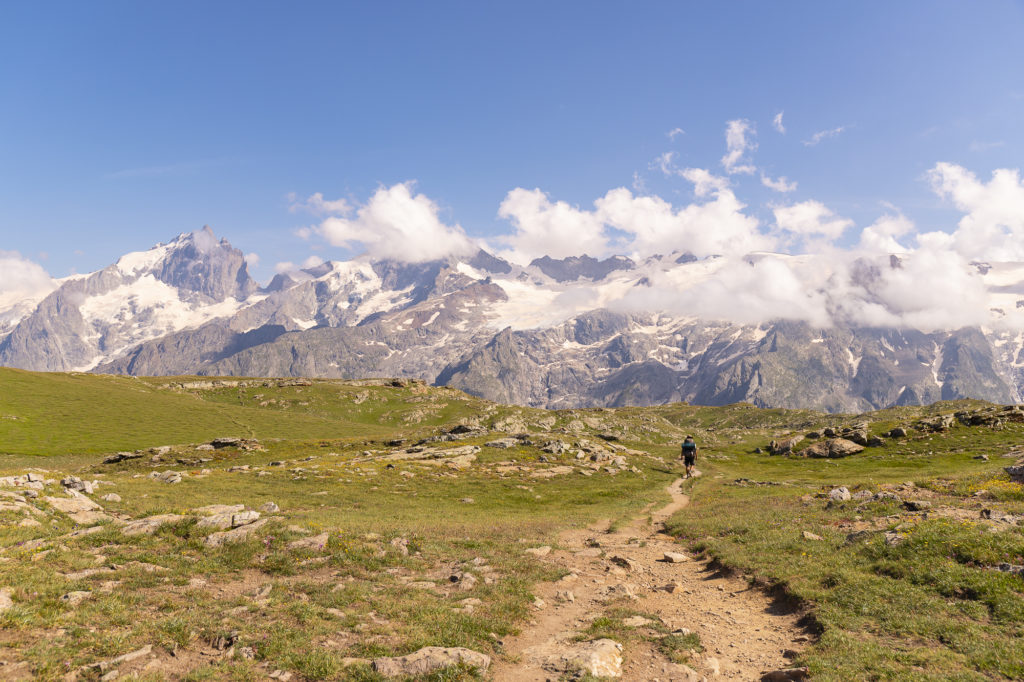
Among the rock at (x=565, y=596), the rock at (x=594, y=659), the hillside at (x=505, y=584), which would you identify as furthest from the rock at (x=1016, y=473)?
the rock at (x=594, y=659)

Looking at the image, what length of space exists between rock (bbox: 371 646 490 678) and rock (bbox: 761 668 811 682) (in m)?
8.67

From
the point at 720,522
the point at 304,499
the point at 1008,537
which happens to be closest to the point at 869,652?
the point at 1008,537

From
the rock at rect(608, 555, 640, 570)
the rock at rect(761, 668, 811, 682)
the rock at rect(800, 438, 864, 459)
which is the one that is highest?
the rock at rect(761, 668, 811, 682)

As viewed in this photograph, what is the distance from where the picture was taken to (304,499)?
43469mm

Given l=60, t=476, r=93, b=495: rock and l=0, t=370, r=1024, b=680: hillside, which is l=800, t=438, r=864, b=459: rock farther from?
l=60, t=476, r=93, b=495: rock

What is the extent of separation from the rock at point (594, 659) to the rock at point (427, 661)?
8.35 ft

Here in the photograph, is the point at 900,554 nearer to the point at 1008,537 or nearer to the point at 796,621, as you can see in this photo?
the point at 1008,537

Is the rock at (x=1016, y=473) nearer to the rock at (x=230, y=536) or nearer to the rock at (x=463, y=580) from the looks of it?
the rock at (x=463, y=580)

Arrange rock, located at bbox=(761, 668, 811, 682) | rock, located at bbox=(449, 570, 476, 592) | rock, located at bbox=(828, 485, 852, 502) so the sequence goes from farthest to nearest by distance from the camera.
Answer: rock, located at bbox=(828, 485, 852, 502)
rock, located at bbox=(449, 570, 476, 592)
rock, located at bbox=(761, 668, 811, 682)

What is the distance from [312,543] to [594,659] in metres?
16.3

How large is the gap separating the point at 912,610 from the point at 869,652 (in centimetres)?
415

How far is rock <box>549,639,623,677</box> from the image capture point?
46.5ft

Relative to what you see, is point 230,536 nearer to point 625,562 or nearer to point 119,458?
point 625,562

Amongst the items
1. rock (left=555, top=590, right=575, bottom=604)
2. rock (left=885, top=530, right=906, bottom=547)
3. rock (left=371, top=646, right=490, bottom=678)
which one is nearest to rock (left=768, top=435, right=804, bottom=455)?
rock (left=885, top=530, right=906, bottom=547)
